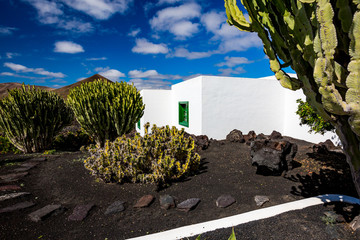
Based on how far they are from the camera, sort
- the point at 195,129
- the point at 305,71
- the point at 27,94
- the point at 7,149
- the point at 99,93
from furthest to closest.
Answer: the point at 195,129 → the point at 7,149 → the point at 27,94 → the point at 99,93 → the point at 305,71

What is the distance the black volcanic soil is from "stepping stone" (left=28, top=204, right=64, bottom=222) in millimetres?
75

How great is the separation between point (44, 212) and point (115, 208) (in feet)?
3.55

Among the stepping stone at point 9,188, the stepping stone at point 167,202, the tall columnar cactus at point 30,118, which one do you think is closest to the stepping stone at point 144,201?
the stepping stone at point 167,202

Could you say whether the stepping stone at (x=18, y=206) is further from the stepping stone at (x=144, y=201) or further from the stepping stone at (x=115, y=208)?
the stepping stone at (x=144, y=201)

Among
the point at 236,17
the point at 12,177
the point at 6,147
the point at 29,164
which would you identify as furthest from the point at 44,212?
the point at 6,147

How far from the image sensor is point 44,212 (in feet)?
10.3

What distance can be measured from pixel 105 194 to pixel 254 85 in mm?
8160

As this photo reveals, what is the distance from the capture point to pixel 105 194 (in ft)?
12.5

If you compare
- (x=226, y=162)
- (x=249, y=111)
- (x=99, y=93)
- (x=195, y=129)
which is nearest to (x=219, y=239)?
(x=226, y=162)

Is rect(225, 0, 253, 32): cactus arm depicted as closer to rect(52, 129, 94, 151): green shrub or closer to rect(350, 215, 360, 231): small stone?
rect(350, 215, 360, 231): small stone

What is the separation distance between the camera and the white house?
8773 millimetres

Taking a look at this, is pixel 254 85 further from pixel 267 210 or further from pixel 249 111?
pixel 267 210

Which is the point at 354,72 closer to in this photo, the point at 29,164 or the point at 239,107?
the point at 29,164

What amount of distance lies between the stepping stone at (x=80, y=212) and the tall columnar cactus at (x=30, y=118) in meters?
5.57
